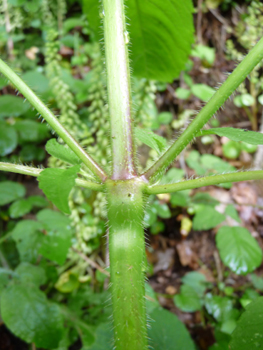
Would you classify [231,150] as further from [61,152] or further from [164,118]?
[61,152]

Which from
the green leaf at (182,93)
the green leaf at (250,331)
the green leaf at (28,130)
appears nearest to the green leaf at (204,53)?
the green leaf at (182,93)

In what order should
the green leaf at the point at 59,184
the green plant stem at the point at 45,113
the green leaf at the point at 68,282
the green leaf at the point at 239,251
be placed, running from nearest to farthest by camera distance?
1. the green leaf at the point at 59,184
2. the green plant stem at the point at 45,113
3. the green leaf at the point at 239,251
4. the green leaf at the point at 68,282

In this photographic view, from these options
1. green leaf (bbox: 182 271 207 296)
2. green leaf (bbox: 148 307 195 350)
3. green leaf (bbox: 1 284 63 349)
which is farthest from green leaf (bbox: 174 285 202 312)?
green leaf (bbox: 1 284 63 349)

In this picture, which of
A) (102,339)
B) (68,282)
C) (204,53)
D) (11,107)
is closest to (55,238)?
(102,339)

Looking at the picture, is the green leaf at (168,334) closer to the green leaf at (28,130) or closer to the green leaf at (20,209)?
the green leaf at (20,209)

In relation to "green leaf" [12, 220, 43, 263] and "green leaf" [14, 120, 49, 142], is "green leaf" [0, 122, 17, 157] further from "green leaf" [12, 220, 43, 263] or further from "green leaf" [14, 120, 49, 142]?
"green leaf" [12, 220, 43, 263]

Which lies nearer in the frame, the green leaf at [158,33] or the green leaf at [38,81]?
the green leaf at [158,33]

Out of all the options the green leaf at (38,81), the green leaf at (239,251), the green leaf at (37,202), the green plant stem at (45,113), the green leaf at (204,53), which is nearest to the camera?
the green plant stem at (45,113)

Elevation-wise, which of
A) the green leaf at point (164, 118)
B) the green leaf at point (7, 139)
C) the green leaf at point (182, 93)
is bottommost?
the green leaf at point (7, 139)
